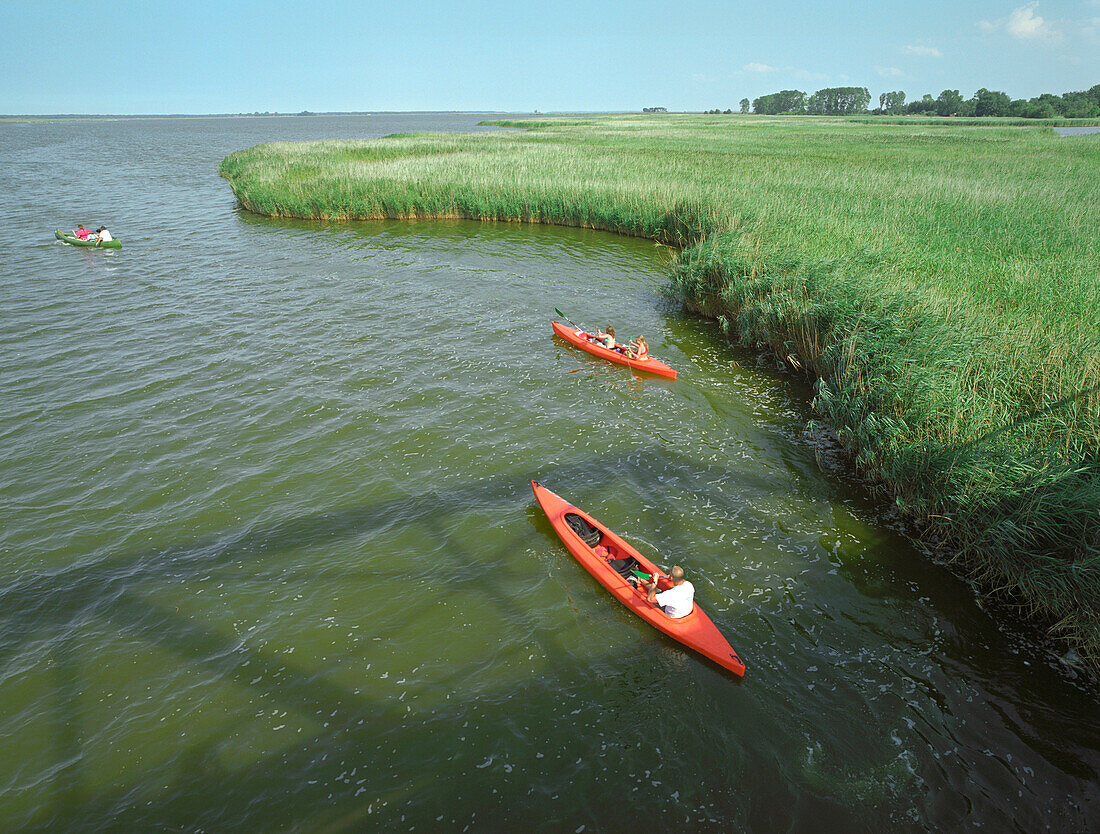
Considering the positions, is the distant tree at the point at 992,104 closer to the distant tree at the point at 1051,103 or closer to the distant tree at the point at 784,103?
the distant tree at the point at 1051,103

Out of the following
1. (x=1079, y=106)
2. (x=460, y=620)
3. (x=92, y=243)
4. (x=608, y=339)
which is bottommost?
(x=460, y=620)

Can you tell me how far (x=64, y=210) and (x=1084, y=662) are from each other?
155ft

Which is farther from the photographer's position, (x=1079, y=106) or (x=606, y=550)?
(x=1079, y=106)

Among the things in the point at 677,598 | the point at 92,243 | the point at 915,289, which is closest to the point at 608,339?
the point at 915,289

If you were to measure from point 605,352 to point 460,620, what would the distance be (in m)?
9.85

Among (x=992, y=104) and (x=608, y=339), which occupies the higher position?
(x=992, y=104)

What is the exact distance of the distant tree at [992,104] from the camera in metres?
117

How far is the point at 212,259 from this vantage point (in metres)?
24.8

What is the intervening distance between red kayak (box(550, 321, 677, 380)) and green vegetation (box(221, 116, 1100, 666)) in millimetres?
3272

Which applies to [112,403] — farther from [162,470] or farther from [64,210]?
[64,210]

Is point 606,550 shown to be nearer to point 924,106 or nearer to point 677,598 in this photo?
point 677,598

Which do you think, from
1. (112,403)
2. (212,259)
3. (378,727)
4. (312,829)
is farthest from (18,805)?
(212,259)

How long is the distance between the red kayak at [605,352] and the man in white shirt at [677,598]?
835 centimetres

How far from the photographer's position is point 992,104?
119 metres
